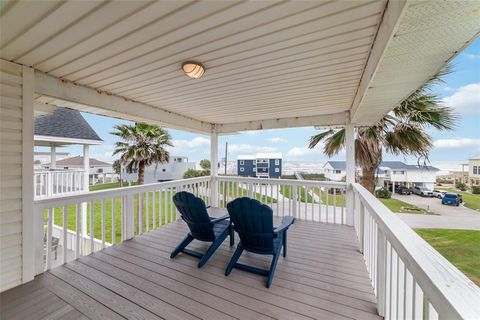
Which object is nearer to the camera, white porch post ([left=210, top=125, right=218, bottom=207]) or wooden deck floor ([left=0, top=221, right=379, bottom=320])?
wooden deck floor ([left=0, top=221, right=379, bottom=320])

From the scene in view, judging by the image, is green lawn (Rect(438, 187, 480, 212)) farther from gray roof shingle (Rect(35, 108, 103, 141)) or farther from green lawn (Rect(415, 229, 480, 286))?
gray roof shingle (Rect(35, 108, 103, 141))

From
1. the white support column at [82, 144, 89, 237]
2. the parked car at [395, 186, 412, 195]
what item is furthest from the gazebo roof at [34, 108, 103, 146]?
the parked car at [395, 186, 412, 195]

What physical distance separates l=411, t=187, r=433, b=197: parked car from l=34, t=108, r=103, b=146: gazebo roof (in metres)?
9.12

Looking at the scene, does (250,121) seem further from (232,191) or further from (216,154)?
(232,191)

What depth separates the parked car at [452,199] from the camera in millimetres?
3167

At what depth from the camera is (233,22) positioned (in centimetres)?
163

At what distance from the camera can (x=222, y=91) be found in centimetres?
324

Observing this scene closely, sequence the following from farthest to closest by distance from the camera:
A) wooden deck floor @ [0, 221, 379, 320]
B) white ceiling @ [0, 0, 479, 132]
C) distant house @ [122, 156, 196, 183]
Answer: distant house @ [122, 156, 196, 183]
wooden deck floor @ [0, 221, 379, 320]
white ceiling @ [0, 0, 479, 132]

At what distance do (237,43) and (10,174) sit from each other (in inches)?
110

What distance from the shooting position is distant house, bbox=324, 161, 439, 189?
4.20 meters

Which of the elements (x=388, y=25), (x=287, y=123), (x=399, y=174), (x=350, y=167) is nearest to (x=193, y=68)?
(x=388, y=25)

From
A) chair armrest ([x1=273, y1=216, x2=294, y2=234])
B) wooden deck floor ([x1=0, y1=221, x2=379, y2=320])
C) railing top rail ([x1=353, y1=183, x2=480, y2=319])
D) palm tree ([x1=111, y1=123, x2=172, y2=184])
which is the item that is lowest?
wooden deck floor ([x1=0, y1=221, x2=379, y2=320])

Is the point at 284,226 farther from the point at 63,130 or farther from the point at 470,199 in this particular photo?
the point at 63,130

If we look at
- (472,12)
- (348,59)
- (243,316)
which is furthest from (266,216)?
(472,12)
